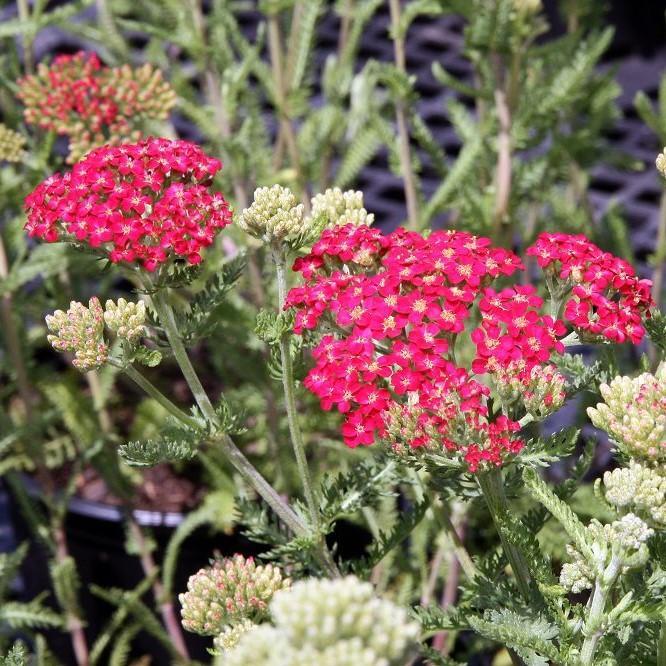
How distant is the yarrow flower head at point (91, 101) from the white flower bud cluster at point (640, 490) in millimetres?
928

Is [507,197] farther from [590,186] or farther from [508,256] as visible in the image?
[590,186]

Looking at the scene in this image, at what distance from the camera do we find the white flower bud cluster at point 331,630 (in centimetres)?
73

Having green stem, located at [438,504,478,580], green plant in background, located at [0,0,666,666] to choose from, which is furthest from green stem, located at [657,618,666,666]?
green stem, located at [438,504,478,580]

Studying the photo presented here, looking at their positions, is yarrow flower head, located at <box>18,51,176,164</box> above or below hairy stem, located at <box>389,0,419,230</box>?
above

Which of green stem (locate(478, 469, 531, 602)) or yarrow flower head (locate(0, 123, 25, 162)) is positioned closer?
green stem (locate(478, 469, 531, 602))

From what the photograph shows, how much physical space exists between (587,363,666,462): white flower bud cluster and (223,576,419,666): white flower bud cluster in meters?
0.34

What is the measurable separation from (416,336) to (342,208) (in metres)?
0.28

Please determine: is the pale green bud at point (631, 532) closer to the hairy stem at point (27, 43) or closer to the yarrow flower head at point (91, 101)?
the yarrow flower head at point (91, 101)

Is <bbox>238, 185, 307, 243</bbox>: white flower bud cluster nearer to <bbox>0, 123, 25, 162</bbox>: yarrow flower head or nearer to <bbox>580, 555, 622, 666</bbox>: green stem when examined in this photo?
<bbox>580, 555, 622, 666</bbox>: green stem

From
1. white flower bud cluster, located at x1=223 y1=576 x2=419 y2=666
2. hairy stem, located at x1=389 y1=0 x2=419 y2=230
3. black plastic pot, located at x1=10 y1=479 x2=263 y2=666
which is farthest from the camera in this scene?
black plastic pot, located at x1=10 y1=479 x2=263 y2=666

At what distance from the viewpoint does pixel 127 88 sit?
1648 millimetres

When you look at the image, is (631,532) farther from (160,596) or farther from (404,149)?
(160,596)

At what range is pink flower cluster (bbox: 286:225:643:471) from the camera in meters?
1.04

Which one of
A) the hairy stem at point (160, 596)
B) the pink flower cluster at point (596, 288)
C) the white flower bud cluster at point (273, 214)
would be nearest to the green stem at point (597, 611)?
the pink flower cluster at point (596, 288)
